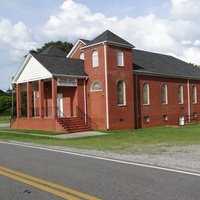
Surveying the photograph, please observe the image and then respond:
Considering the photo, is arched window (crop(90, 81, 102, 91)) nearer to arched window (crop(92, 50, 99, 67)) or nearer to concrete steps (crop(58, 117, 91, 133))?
arched window (crop(92, 50, 99, 67))

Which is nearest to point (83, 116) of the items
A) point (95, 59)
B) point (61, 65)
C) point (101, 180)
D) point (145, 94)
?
point (61, 65)

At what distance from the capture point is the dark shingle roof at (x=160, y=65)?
35072 mm

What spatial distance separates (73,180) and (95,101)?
72.0 ft

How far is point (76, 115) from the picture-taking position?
30.8m

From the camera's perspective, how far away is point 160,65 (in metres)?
38.0

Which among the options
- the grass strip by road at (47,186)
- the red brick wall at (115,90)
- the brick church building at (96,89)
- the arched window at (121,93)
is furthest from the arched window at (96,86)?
the grass strip by road at (47,186)

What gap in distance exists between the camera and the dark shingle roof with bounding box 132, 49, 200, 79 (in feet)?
115

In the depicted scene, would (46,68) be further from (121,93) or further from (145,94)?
(145,94)

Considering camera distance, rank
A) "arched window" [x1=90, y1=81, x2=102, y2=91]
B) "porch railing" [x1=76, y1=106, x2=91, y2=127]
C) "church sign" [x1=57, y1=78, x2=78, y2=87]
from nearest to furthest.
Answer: "church sign" [x1=57, y1=78, x2=78, y2=87]
"arched window" [x1=90, y1=81, x2=102, y2=91]
"porch railing" [x1=76, y1=106, x2=91, y2=127]

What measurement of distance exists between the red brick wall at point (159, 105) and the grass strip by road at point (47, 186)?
24089 mm

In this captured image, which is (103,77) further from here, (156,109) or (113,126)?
(156,109)

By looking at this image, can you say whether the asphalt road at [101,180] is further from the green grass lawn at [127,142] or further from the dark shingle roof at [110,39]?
the dark shingle roof at [110,39]

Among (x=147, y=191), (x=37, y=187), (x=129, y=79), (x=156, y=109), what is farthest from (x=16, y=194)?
(x=156, y=109)

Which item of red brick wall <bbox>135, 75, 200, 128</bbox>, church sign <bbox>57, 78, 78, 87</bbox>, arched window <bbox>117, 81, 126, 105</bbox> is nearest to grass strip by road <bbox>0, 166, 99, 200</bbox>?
church sign <bbox>57, 78, 78, 87</bbox>
